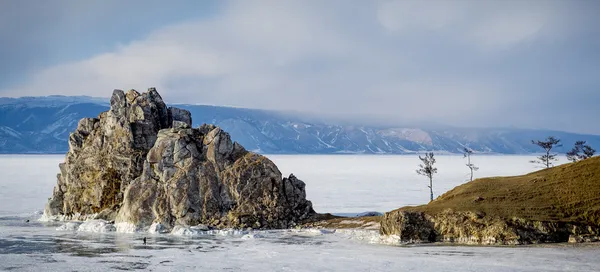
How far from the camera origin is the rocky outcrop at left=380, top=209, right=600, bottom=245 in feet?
162

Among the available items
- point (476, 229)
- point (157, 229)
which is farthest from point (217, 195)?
point (476, 229)

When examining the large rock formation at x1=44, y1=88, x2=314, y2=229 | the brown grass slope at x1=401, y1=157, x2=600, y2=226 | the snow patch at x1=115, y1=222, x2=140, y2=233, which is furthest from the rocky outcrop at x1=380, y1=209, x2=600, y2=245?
the snow patch at x1=115, y1=222, x2=140, y2=233

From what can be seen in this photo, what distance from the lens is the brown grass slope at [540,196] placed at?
5241cm

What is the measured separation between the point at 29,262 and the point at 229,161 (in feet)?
94.8

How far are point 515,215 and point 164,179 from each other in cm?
3540

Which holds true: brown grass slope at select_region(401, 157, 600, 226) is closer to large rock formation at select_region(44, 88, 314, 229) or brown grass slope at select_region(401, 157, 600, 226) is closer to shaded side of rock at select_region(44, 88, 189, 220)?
large rock formation at select_region(44, 88, 314, 229)

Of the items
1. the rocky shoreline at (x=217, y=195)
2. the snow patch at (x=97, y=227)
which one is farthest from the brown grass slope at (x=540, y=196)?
the snow patch at (x=97, y=227)

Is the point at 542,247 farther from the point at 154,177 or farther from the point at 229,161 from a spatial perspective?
the point at 154,177

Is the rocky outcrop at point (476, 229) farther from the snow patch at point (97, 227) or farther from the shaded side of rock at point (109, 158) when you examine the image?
the shaded side of rock at point (109, 158)

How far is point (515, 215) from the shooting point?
51562 millimetres

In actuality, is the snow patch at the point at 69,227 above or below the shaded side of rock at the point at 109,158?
below

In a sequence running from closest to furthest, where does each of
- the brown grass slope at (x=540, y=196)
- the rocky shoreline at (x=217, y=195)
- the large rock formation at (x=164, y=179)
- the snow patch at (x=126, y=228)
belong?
the rocky shoreline at (x=217, y=195), the brown grass slope at (x=540, y=196), the snow patch at (x=126, y=228), the large rock formation at (x=164, y=179)

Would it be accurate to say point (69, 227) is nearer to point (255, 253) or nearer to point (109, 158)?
point (109, 158)

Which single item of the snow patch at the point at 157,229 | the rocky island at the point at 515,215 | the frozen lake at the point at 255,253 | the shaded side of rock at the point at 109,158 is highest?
the shaded side of rock at the point at 109,158
